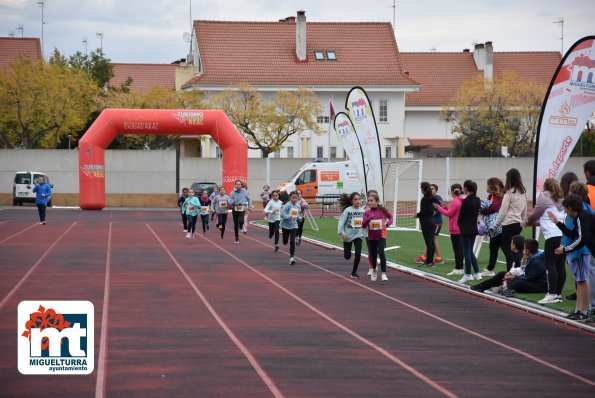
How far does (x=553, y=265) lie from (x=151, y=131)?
106 ft

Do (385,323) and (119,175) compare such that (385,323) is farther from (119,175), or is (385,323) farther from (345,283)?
(119,175)

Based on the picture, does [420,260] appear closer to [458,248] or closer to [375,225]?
[458,248]

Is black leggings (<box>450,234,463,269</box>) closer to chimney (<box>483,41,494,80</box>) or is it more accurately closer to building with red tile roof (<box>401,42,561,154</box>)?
building with red tile roof (<box>401,42,561,154</box>)

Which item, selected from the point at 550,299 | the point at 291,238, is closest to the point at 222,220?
the point at 291,238

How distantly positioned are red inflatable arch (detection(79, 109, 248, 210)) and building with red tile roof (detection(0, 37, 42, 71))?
34.1 metres

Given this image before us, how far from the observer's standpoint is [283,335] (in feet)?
40.2

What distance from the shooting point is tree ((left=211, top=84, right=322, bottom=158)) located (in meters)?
60.0

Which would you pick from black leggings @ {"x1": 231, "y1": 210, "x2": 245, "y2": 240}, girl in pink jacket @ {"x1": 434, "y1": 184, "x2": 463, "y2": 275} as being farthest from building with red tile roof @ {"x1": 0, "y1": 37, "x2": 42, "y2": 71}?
girl in pink jacket @ {"x1": 434, "y1": 184, "x2": 463, "y2": 275}

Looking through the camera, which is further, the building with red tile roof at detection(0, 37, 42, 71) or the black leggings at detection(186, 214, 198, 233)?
the building with red tile roof at detection(0, 37, 42, 71)

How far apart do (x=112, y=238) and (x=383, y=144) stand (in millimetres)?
39155

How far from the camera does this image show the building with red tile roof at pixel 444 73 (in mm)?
73938

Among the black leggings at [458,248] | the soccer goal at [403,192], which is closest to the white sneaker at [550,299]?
the black leggings at [458,248]

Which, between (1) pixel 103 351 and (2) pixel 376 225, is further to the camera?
(2) pixel 376 225

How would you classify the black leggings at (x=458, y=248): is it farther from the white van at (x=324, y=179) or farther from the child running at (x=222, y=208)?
the white van at (x=324, y=179)
